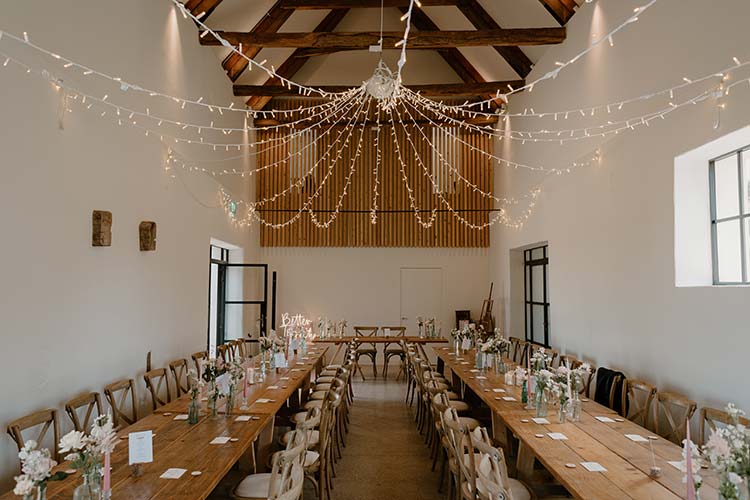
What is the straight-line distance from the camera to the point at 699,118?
4.69 metres

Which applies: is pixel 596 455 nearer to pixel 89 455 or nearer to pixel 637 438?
pixel 637 438

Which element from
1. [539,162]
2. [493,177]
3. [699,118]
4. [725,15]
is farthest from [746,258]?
[493,177]

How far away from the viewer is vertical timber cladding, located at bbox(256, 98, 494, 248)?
43.2 ft

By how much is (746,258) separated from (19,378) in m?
5.98

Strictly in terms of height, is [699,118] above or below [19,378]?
above

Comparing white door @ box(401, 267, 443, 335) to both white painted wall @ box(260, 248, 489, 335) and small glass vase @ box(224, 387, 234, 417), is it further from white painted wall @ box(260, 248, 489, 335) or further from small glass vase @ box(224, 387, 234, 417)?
small glass vase @ box(224, 387, 234, 417)

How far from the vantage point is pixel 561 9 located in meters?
8.02

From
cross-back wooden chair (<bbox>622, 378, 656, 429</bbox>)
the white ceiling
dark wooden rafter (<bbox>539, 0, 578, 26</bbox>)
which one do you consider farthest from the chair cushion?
dark wooden rafter (<bbox>539, 0, 578, 26</bbox>)

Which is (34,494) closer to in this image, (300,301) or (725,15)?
(725,15)

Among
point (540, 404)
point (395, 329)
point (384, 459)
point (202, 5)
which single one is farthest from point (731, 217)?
point (395, 329)

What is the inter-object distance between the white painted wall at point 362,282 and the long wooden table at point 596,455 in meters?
8.09

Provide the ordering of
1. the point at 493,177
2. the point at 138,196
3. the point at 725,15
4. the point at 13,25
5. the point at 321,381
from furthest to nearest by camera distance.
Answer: the point at 493,177 → the point at 321,381 → the point at 138,196 → the point at 725,15 → the point at 13,25

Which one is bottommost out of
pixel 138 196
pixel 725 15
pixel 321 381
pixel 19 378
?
pixel 321 381

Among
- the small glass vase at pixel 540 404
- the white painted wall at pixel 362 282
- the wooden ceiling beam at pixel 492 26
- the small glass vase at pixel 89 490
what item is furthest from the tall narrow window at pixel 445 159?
the small glass vase at pixel 89 490
